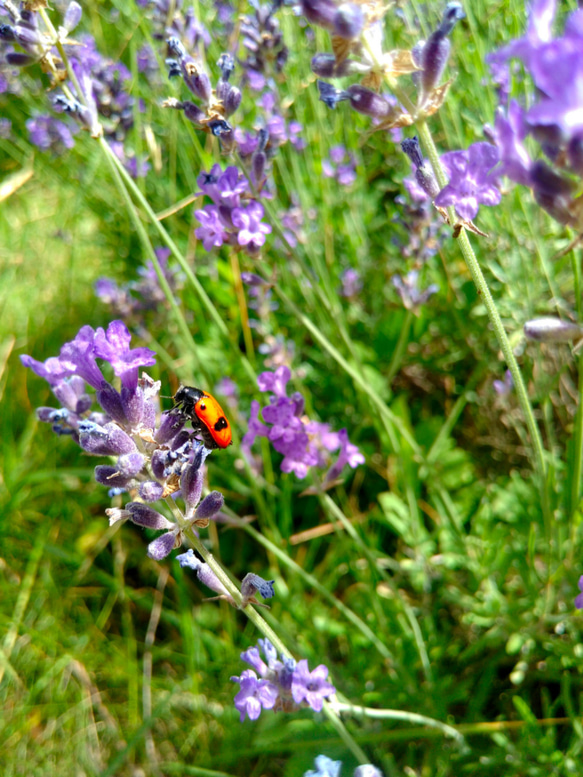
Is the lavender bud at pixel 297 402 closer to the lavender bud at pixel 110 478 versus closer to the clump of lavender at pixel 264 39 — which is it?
the lavender bud at pixel 110 478

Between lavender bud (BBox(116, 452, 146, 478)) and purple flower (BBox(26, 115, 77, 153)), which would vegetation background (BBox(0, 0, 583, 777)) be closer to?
purple flower (BBox(26, 115, 77, 153))

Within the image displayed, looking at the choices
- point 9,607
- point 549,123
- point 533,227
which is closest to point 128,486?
point 549,123

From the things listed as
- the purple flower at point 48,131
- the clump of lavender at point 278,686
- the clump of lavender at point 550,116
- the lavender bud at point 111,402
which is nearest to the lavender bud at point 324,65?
the clump of lavender at point 550,116

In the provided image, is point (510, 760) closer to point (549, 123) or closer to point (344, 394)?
point (344, 394)

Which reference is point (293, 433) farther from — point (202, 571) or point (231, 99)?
point (231, 99)

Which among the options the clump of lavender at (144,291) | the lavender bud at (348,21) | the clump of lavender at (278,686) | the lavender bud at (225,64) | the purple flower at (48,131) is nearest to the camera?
the lavender bud at (348,21)

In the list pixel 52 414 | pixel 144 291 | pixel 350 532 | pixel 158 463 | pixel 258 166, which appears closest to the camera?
pixel 158 463

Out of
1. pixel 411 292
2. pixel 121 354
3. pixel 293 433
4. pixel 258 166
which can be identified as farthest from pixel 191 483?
pixel 411 292
